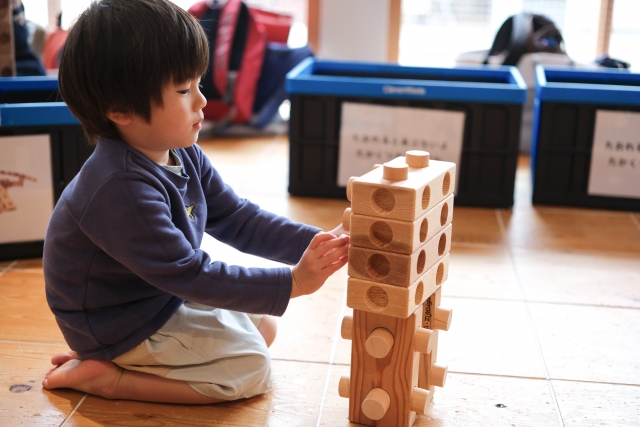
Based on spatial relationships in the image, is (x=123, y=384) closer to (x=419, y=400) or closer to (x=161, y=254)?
(x=161, y=254)

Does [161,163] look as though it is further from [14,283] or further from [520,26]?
[520,26]

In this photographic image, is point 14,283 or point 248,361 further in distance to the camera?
point 14,283

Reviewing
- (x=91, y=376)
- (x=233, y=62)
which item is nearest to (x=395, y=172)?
(x=91, y=376)

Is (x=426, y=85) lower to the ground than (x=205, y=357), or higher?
higher

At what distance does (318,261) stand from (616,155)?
1.32 meters

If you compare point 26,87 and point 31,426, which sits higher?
point 26,87

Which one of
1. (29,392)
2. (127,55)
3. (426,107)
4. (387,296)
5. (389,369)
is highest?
(127,55)

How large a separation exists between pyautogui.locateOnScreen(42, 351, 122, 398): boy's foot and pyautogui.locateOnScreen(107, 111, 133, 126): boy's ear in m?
0.36

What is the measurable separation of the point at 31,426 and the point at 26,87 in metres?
0.97

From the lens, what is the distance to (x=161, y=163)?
103 centimetres

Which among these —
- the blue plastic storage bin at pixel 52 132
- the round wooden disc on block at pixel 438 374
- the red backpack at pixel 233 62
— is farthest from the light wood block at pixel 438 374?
the red backpack at pixel 233 62

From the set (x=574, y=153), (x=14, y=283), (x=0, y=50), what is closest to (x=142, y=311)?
(x=14, y=283)

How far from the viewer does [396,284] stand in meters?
0.89

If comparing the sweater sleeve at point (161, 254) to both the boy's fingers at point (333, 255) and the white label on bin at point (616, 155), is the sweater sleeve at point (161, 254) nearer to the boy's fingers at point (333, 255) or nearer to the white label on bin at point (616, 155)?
the boy's fingers at point (333, 255)
